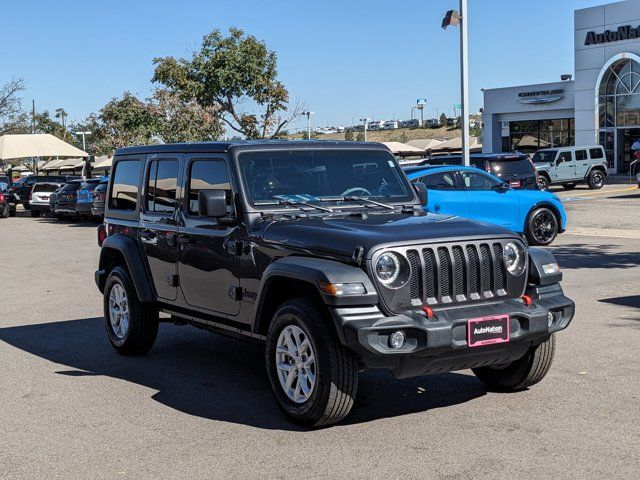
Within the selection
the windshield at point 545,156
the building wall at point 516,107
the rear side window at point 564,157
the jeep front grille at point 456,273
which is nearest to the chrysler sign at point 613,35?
the building wall at point 516,107

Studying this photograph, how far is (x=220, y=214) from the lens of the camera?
6.68 m

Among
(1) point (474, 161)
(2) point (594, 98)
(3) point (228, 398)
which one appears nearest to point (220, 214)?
(3) point (228, 398)

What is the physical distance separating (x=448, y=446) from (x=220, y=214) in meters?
2.41

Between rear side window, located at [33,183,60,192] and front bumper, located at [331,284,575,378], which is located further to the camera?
rear side window, located at [33,183,60,192]

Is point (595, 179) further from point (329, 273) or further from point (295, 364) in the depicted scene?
point (329, 273)

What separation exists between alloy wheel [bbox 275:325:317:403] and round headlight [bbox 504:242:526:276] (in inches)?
57.6

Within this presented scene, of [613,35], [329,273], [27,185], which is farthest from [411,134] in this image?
[329,273]

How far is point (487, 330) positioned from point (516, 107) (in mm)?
49517

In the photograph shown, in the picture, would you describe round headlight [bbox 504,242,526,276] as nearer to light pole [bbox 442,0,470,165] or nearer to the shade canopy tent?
light pole [bbox 442,0,470,165]

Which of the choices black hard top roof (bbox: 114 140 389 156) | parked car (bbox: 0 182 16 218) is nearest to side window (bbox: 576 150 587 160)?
parked car (bbox: 0 182 16 218)

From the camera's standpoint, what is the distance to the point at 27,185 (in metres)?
40.2

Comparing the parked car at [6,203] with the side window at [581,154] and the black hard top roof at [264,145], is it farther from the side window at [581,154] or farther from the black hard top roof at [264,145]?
the black hard top roof at [264,145]

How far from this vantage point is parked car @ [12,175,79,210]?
3822 cm

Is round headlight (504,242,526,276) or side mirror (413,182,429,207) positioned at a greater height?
side mirror (413,182,429,207)
